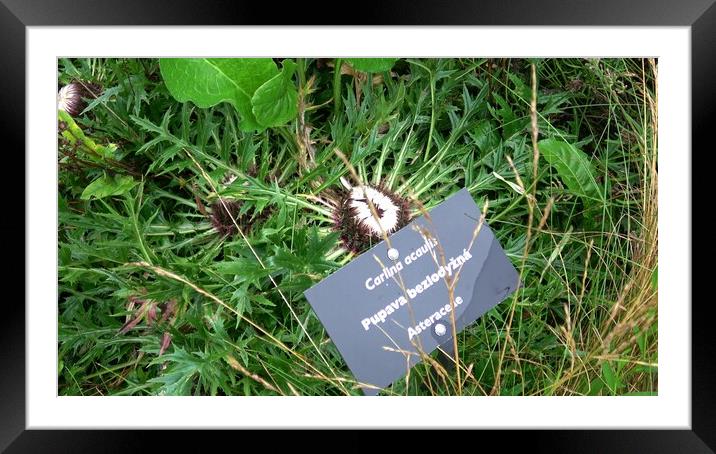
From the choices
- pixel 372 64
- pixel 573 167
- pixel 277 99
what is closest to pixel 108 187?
pixel 277 99

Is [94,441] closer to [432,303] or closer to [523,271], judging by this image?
[432,303]

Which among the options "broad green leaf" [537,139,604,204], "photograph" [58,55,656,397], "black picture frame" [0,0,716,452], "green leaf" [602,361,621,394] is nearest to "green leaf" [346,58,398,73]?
"photograph" [58,55,656,397]

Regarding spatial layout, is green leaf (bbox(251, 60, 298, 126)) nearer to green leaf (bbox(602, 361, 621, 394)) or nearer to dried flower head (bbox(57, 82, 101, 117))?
dried flower head (bbox(57, 82, 101, 117))
